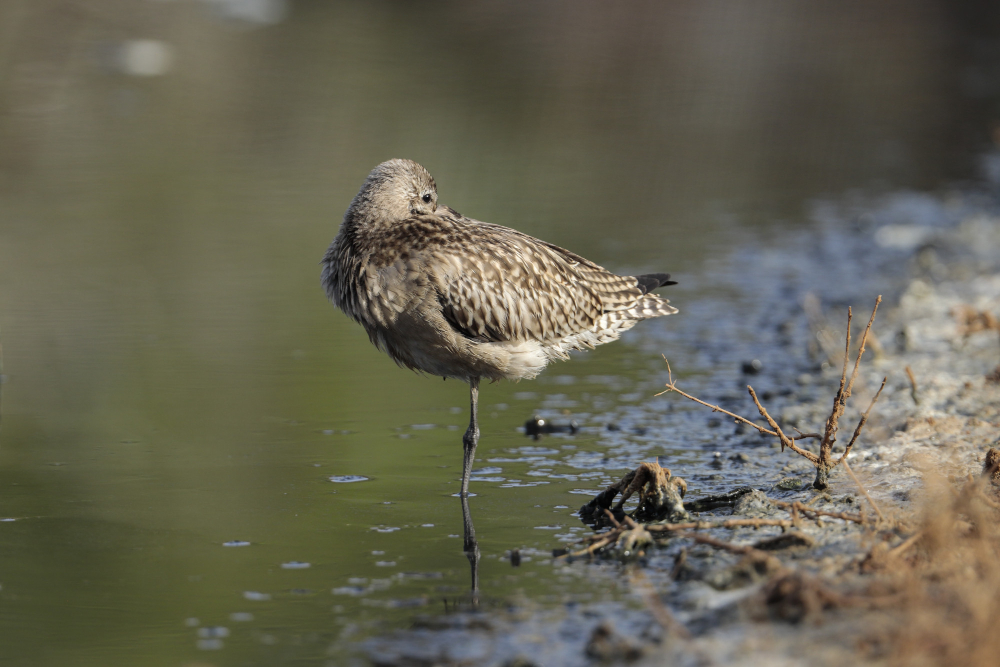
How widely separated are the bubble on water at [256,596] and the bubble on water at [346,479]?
138 cm

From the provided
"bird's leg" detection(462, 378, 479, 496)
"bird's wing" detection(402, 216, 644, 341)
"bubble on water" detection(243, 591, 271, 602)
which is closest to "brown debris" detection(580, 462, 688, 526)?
"bird's leg" detection(462, 378, 479, 496)

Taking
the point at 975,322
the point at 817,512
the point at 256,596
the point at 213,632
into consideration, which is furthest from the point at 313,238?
the point at 817,512

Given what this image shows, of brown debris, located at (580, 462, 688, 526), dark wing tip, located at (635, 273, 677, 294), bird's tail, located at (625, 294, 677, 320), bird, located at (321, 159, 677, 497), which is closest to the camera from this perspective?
brown debris, located at (580, 462, 688, 526)

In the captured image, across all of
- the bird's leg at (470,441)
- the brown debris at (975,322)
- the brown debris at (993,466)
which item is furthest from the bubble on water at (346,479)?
the brown debris at (975,322)

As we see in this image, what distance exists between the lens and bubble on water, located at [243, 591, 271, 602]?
466 cm

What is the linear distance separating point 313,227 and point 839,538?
25.0 feet

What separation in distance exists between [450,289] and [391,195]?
2.33 feet

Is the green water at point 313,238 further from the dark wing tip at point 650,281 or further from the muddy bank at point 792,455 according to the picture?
the dark wing tip at point 650,281

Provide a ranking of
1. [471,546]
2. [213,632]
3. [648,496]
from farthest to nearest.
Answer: [648,496]
[471,546]
[213,632]

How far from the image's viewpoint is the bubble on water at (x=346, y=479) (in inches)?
240

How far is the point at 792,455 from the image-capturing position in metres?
6.33

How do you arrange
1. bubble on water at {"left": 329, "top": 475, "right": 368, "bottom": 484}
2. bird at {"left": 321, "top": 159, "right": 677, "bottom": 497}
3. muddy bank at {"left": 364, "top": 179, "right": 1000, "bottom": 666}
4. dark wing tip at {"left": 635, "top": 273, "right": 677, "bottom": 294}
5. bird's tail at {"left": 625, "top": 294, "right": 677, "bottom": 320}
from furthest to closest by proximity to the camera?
1. dark wing tip at {"left": 635, "top": 273, "right": 677, "bottom": 294}
2. bird's tail at {"left": 625, "top": 294, "right": 677, "bottom": 320}
3. bubble on water at {"left": 329, "top": 475, "right": 368, "bottom": 484}
4. bird at {"left": 321, "top": 159, "right": 677, "bottom": 497}
5. muddy bank at {"left": 364, "top": 179, "right": 1000, "bottom": 666}

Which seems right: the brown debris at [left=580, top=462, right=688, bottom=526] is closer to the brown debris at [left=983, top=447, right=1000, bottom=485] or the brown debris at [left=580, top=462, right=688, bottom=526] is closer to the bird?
the bird

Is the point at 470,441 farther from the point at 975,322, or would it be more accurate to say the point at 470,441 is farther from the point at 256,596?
the point at 975,322
